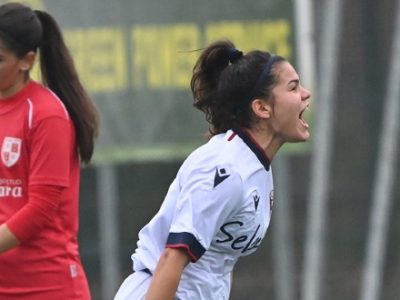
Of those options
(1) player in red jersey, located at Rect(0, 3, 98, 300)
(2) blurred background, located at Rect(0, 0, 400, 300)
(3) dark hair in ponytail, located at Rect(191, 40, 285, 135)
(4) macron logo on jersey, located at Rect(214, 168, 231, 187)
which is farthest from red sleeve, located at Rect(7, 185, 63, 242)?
(2) blurred background, located at Rect(0, 0, 400, 300)

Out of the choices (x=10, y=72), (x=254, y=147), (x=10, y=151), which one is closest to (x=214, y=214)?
(x=254, y=147)

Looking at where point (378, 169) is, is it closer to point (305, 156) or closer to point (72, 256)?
point (305, 156)

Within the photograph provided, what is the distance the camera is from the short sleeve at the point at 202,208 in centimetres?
324

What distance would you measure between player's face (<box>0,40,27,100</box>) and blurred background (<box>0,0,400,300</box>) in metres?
3.08

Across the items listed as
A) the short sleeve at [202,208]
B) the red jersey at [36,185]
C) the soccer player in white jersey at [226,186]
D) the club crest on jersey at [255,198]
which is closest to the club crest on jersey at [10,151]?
the red jersey at [36,185]

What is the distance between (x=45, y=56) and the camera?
3.96 meters

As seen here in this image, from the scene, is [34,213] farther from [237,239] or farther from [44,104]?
[237,239]

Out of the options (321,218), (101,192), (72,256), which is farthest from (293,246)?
(72,256)

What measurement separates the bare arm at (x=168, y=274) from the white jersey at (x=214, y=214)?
0.02m

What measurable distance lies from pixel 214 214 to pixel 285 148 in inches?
150

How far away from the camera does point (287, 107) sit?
11.4ft

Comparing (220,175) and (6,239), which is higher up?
(220,175)

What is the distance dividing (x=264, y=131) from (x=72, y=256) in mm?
763

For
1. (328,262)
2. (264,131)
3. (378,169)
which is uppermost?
(264,131)
